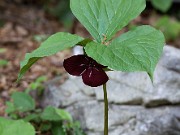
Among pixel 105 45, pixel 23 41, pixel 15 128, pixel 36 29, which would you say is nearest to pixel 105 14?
pixel 105 45

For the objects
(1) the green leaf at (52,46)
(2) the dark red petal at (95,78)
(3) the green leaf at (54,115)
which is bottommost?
(3) the green leaf at (54,115)

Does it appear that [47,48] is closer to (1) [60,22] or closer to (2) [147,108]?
(2) [147,108]

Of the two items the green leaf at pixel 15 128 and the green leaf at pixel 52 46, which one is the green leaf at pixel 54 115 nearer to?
the green leaf at pixel 15 128

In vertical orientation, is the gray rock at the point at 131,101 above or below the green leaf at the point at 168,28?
above

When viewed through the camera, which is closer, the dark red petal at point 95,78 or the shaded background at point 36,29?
the dark red petal at point 95,78

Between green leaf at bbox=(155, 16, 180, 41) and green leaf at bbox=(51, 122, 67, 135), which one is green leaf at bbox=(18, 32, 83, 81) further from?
green leaf at bbox=(155, 16, 180, 41)

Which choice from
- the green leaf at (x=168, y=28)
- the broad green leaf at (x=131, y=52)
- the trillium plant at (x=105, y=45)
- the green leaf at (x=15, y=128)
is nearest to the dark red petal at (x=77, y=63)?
the trillium plant at (x=105, y=45)

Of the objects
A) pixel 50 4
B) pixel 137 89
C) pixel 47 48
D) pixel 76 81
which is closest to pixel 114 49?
pixel 47 48

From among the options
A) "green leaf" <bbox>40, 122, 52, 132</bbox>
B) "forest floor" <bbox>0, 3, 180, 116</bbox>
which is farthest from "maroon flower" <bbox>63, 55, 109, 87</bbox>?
"forest floor" <bbox>0, 3, 180, 116</bbox>

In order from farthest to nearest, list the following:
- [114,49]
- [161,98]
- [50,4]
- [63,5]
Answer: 1. [50,4]
2. [63,5]
3. [161,98]
4. [114,49]
